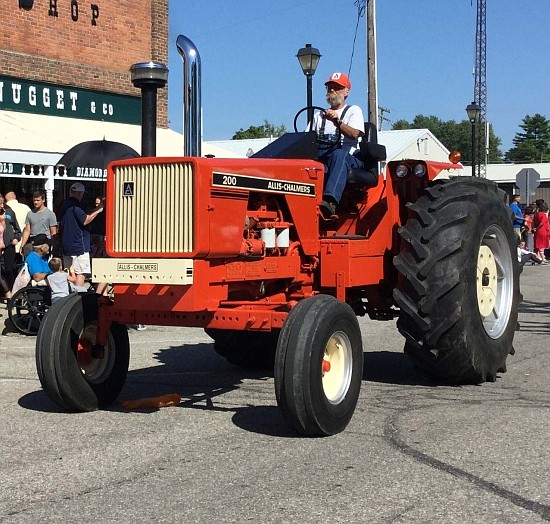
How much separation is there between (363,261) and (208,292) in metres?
1.66

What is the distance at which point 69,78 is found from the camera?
19391 mm

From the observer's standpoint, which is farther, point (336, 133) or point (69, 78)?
point (69, 78)

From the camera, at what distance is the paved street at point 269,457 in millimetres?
4316

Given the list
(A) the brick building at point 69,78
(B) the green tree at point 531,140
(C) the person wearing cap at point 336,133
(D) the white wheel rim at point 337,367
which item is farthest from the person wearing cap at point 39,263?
(B) the green tree at point 531,140

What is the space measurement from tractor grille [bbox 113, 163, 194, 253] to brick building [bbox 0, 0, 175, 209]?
9.86 metres

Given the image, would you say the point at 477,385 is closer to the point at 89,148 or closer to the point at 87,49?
the point at 89,148

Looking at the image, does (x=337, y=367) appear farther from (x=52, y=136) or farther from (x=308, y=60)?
(x=52, y=136)

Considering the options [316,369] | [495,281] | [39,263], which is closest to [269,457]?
[316,369]

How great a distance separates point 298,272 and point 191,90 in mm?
1467

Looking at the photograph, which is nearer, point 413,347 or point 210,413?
point 210,413

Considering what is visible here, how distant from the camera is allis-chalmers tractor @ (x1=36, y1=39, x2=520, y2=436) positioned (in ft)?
18.8

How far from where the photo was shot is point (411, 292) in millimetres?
6918

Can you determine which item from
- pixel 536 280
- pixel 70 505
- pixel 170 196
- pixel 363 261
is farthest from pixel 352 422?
pixel 536 280

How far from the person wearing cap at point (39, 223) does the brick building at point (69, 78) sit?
2205 millimetres
